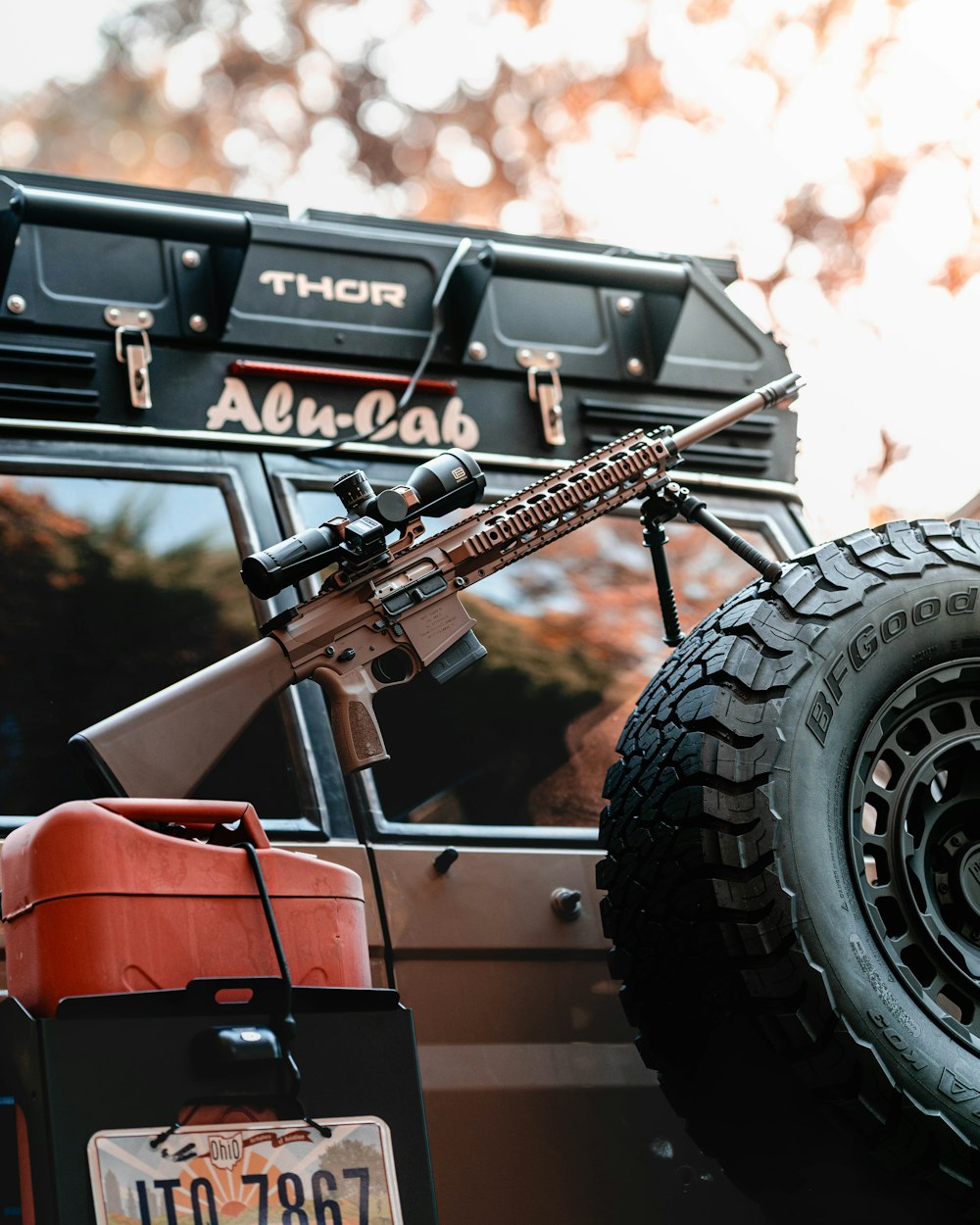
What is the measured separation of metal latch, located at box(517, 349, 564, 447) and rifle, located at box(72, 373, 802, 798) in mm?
544

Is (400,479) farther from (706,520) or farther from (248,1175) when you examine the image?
(248,1175)

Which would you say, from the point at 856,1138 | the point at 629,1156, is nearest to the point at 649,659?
the point at 629,1156

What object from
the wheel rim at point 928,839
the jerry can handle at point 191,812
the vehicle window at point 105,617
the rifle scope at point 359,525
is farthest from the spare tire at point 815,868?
the vehicle window at point 105,617

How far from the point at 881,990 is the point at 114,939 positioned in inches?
41.4

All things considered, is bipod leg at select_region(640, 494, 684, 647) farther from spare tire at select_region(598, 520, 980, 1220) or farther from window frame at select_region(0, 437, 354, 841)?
window frame at select_region(0, 437, 354, 841)

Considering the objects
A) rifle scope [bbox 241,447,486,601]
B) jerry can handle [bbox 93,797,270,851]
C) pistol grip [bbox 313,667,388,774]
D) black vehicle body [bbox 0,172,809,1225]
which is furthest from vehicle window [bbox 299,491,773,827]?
jerry can handle [bbox 93,797,270,851]

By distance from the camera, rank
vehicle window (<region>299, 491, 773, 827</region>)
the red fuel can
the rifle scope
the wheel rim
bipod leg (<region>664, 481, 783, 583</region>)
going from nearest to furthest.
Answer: the red fuel can < the wheel rim < the rifle scope < bipod leg (<region>664, 481, 783, 583</region>) < vehicle window (<region>299, 491, 773, 827</region>)

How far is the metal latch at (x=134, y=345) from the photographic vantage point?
3223 millimetres

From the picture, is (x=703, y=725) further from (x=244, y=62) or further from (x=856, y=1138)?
(x=244, y=62)

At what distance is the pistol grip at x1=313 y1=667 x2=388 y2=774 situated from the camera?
2.71m

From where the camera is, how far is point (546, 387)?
3602mm

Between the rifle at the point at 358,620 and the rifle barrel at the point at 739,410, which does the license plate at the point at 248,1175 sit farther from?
the rifle barrel at the point at 739,410

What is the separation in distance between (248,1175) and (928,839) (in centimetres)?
115

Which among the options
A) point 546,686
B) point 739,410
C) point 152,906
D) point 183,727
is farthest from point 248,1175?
point 739,410
